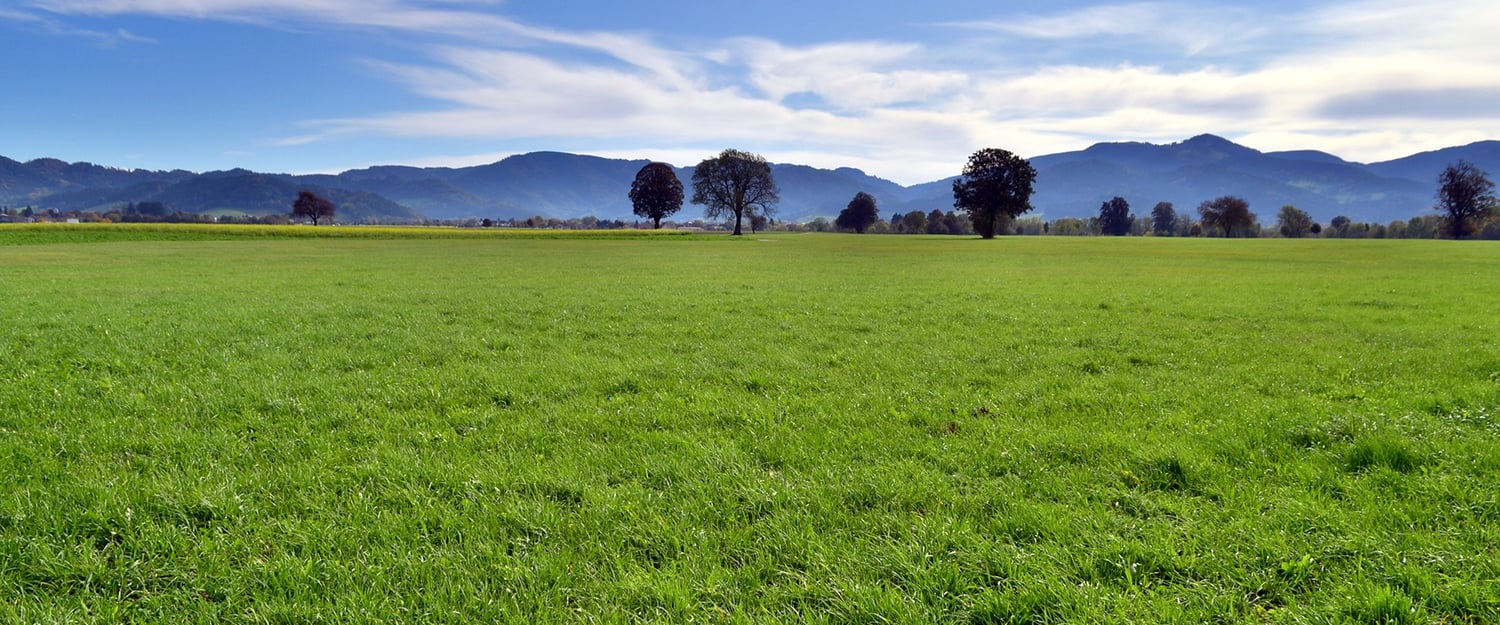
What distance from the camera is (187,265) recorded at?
3397 cm

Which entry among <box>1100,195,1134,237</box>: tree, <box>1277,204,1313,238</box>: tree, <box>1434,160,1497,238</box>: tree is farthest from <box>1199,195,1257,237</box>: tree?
<box>1434,160,1497,238</box>: tree

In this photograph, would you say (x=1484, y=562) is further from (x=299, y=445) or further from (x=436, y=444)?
(x=299, y=445)

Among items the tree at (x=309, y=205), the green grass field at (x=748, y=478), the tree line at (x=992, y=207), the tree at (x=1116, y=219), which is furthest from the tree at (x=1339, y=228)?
the tree at (x=309, y=205)

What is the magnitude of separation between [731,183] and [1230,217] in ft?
353

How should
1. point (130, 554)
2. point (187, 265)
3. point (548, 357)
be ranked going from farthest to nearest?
point (187, 265), point (548, 357), point (130, 554)

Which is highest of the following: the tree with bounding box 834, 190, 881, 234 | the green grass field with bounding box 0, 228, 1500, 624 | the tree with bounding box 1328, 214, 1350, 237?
the tree with bounding box 834, 190, 881, 234

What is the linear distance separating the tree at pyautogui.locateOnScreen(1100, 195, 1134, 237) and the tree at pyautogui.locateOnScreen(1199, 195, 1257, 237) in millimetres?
24231

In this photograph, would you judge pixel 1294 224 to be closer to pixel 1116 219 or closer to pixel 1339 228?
pixel 1339 228

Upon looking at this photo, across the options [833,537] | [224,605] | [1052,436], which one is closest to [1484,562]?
[1052,436]

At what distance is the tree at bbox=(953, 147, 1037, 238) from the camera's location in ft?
300

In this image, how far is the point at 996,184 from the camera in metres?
92.6

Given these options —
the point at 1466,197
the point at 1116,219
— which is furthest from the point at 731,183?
the point at 1466,197

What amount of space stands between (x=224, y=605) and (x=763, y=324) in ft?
37.5

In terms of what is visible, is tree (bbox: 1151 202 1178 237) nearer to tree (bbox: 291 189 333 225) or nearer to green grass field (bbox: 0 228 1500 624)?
A: green grass field (bbox: 0 228 1500 624)
